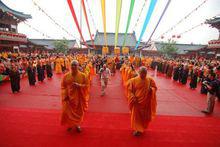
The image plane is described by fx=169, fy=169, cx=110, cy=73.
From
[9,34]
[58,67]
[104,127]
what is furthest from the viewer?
[9,34]

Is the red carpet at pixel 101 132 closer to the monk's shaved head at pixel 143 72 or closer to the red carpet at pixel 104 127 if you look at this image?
the red carpet at pixel 104 127

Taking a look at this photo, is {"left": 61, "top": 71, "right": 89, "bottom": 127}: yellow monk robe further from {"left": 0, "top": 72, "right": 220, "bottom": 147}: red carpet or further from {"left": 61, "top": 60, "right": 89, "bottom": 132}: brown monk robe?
{"left": 0, "top": 72, "right": 220, "bottom": 147}: red carpet

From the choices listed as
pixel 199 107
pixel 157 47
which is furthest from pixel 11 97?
pixel 157 47

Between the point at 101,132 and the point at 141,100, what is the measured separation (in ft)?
3.94

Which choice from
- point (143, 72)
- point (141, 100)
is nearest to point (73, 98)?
point (141, 100)

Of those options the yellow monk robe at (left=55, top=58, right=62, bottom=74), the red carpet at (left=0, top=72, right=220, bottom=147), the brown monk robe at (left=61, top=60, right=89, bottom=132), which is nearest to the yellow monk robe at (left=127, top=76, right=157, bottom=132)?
the red carpet at (left=0, top=72, right=220, bottom=147)

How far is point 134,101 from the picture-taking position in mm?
3936

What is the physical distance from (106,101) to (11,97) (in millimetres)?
3989

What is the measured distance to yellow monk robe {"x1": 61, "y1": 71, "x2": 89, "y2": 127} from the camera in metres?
3.99

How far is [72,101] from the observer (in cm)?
399

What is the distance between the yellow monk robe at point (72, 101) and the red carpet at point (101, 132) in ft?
1.01

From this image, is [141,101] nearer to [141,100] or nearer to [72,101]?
[141,100]

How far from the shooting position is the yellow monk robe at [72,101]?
399 cm

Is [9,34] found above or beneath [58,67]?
above
